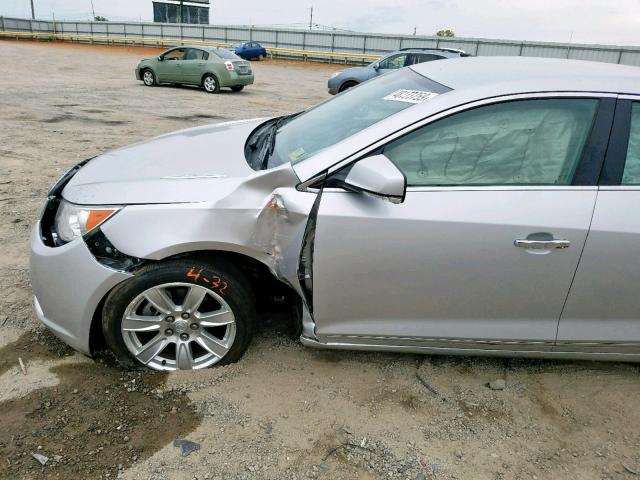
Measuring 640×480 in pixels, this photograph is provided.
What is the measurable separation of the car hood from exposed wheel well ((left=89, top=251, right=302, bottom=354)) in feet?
1.03

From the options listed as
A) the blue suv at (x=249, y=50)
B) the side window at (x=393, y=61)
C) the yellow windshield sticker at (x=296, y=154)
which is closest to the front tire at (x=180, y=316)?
the yellow windshield sticker at (x=296, y=154)

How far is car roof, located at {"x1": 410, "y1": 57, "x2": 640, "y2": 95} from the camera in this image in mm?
2395

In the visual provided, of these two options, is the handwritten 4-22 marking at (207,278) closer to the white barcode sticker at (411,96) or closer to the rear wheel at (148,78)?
the white barcode sticker at (411,96)

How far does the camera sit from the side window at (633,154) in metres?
2.35

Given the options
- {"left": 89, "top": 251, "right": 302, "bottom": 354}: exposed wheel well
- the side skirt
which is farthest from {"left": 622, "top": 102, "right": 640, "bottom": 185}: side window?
{"left": 89, "top": 251, "right": 302, "bottom": 354}: exposed wheel well

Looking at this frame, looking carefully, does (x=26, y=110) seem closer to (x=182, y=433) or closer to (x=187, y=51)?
(x=187, y=51)

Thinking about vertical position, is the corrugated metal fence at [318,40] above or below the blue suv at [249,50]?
above

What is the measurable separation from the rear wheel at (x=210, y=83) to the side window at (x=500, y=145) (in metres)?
14.1

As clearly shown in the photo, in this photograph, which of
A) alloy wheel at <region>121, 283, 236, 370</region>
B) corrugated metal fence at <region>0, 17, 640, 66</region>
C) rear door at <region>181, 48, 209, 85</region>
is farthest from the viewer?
corrugated metal fence at <region>0, 17, 640, 66</region>

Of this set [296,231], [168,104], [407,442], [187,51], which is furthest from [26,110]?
[407,442]

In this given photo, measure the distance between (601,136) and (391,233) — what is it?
107 centimetres

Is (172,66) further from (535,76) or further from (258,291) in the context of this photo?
(535,76)

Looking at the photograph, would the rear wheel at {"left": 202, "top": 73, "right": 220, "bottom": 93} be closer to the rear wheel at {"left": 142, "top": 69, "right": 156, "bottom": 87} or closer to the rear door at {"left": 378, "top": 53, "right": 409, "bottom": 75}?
the rear wheel at {"left": 142, "top": 69, "right": 156, "bottom": 87}

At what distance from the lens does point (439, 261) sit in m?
2.33
